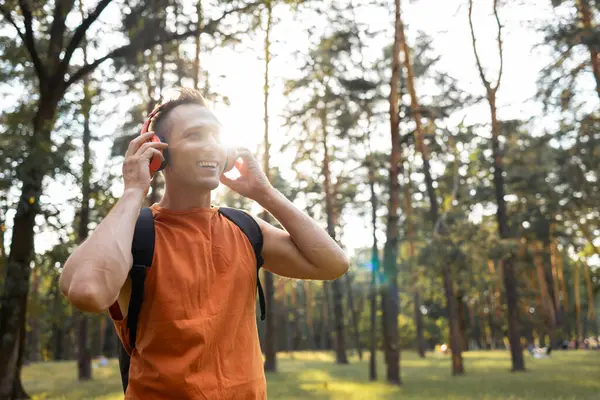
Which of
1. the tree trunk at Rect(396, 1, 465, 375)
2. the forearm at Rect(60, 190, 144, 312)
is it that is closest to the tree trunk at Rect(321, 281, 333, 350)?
the tree trunk at Rect(396, 1, 465, 375)

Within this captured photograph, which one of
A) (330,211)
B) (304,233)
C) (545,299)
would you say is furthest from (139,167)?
(545,299)

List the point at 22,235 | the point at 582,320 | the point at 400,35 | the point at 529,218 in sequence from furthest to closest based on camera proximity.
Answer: the point at 582,320, the point at 529,218, the point at 400,35, the point at 22,235

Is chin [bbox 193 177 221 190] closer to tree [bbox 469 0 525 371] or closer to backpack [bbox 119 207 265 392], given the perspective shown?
backpack [bbox 119 207 265 392]

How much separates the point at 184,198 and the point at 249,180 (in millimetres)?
226

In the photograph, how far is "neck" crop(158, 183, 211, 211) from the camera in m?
1.89

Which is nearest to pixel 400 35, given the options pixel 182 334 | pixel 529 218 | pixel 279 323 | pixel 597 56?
pixel 597 56

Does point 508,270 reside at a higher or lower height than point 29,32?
lower

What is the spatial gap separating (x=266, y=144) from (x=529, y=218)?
48.6ft

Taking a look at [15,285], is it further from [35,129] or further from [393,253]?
[393,253]

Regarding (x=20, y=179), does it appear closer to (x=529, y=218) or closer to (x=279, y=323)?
(x=529, y=218)

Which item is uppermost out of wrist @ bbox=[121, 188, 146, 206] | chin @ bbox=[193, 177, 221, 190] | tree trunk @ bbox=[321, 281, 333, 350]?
chin @ bbox=[193, 177, 221, 190]

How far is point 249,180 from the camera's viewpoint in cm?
198

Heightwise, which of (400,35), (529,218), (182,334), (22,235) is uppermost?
(400,35)

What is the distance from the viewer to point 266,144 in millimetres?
21531
